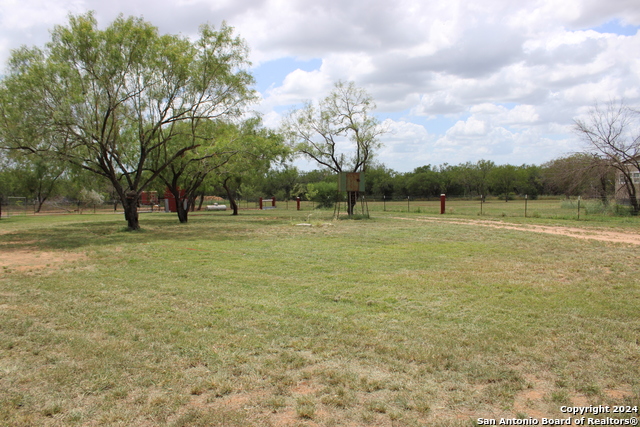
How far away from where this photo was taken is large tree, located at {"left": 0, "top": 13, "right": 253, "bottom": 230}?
50.3 feet

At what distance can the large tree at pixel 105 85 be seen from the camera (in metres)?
15.3

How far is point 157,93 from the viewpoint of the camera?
18.6 meters

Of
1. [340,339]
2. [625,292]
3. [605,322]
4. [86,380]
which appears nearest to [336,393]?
[340,339]

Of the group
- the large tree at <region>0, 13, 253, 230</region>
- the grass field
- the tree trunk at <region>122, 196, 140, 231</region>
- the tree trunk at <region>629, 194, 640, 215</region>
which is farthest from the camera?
the tree trunk at <region>629, 194, 640, 215</region>

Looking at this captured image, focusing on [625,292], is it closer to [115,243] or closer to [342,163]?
[115,243]

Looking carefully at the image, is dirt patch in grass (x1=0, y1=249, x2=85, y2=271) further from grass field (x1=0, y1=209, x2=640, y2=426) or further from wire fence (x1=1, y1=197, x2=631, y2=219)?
wire fence (x1=1, y1=197, x2=631, y2=219)

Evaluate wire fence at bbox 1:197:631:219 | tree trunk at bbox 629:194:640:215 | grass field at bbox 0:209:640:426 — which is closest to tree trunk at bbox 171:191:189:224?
wire fence at bbox 1:197:631:219

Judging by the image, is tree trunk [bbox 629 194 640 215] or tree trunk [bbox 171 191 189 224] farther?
tree trunk [bbox 171 191 189 224]

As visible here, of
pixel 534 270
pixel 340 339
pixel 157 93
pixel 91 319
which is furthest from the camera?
pixel 157 93

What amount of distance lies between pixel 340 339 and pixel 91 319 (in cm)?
328

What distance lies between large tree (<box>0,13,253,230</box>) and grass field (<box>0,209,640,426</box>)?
8.40m

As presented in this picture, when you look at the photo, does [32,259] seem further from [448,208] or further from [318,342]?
[448,208]

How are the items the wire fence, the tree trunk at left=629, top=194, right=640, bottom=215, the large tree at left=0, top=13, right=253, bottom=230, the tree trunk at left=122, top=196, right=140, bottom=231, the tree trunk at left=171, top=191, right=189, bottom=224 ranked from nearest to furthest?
the large tree at left=0, top=13, right=253, bottom=230 → the tree trunk at left=122, top=196, right=140, bottom=231 → the tree trunk at left=629, top=194, right=640, bottom=215 → the wire fence → the tree trunk at left=171, top=191, right=189, bottom=224

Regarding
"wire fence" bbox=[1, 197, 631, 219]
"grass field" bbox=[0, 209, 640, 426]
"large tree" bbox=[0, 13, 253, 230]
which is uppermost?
"large tree" bbox=[0, 13, 253, 230]
